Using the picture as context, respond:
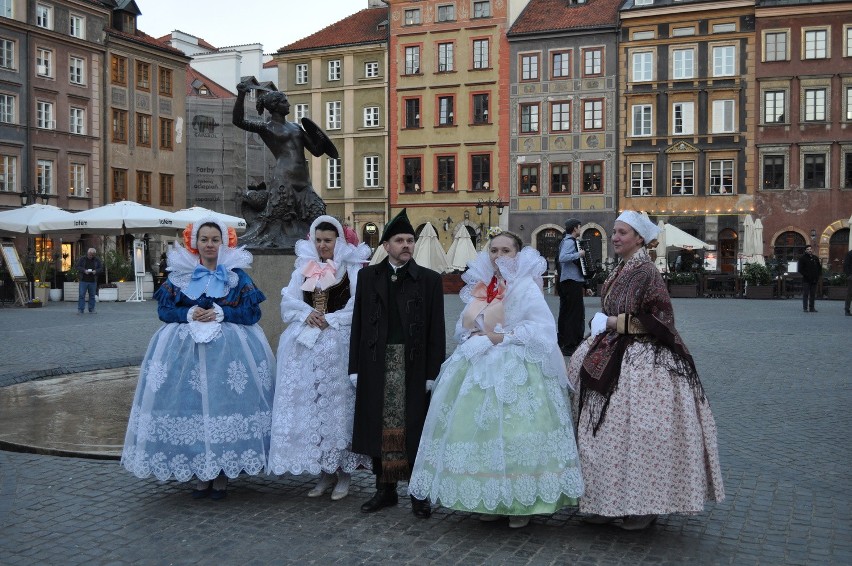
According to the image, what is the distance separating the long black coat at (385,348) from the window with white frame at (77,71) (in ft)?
130

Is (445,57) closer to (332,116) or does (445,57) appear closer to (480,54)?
(480,54)

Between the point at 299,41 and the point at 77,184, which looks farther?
the point at 299,41

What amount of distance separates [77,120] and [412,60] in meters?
17.2

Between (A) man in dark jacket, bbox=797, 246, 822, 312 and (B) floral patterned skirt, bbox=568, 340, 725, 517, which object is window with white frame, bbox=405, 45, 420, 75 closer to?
(A) man in dark jacket, bbox=797, 246, 822, 312

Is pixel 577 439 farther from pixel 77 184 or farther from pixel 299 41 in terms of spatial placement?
pixel 299 41

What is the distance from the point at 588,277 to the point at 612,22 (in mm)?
33649

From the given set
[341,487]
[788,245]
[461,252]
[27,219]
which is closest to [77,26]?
[27,219]

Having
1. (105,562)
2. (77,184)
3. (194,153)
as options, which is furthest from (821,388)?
(194,153)

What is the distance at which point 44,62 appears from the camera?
3916 centimetres

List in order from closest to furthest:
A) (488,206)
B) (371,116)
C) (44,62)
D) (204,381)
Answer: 1. (204,381)
2. (44,62)
3. (488,206)
4. (371,116)

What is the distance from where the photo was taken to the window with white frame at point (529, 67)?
144 feet

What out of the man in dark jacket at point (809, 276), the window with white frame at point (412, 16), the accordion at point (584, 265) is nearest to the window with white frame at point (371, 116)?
the window with white frame at point (412, 16)

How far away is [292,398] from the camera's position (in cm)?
533

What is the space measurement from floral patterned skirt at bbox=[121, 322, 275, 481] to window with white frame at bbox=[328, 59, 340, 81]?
4495 centimetres
